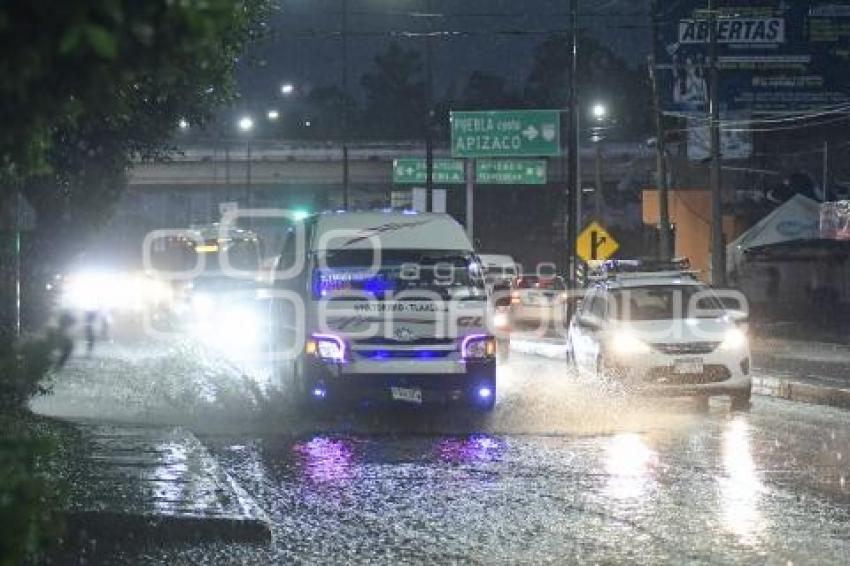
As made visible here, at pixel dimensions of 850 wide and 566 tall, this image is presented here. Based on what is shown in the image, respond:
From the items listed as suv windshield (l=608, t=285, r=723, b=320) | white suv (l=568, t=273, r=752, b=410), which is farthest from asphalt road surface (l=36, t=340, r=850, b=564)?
suv windshield (l=608, t=285, r=723, b=320)

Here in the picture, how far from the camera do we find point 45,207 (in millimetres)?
15742

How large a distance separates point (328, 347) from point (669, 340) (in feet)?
14.7

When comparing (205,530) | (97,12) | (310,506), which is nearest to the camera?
(97,12)

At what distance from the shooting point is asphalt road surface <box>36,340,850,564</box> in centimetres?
798

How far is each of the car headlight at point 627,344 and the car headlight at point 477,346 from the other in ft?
7.82

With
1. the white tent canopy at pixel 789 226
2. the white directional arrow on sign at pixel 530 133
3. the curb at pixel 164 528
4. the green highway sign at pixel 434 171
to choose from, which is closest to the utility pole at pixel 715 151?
the white tent canopy at pixel 789 226

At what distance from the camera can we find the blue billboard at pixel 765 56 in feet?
126

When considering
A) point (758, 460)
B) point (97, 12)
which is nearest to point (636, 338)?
point (758, 460)

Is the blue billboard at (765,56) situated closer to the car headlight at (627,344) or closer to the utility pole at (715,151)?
the utility pole at (715,151)

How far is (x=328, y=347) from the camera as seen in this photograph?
14.2m

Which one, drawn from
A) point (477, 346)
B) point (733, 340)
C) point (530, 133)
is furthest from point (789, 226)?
point (477, 346)

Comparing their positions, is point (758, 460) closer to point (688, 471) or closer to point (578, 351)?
point (688, 471)

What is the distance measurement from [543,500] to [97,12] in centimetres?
699

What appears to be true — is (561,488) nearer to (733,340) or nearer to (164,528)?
(164,528)
